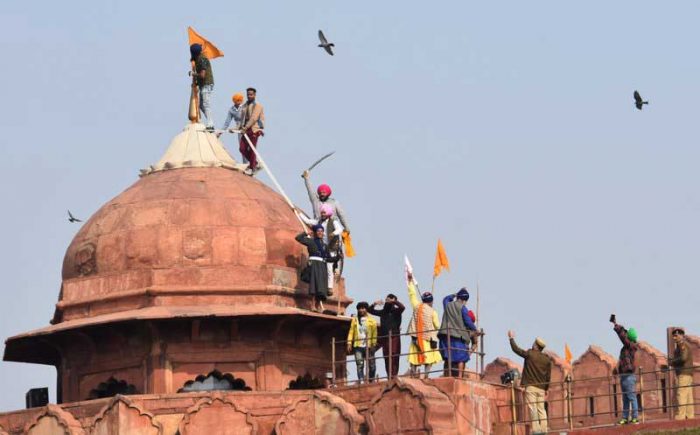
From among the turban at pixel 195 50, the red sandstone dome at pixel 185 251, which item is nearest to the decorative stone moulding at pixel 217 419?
the red sandstone dome at pixel 185 251

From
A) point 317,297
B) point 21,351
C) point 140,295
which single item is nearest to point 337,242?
point 317,297

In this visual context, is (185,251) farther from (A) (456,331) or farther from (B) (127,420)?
(A) (456,331)

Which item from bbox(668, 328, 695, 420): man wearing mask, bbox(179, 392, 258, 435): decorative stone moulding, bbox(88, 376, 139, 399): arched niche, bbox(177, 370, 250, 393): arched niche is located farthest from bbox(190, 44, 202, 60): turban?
bbox(668, 328, 695, 420): man wearing mask

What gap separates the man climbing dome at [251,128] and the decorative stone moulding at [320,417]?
21.4 ft

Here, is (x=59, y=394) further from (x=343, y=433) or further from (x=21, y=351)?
(x=343, y=433)

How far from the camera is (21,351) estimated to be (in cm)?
4131

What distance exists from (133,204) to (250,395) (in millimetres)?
4840

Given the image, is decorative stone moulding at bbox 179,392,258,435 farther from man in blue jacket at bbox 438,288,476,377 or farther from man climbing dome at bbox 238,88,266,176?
man climbing dome at bbox 238,88,266,176

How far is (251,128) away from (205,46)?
2113 millimetres

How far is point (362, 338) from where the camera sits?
3803 cm

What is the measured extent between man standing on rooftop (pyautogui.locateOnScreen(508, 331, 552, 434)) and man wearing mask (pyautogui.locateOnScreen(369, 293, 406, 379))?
193cm

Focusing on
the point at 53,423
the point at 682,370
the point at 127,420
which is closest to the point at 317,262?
the point at 127,420

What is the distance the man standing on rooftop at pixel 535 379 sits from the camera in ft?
120

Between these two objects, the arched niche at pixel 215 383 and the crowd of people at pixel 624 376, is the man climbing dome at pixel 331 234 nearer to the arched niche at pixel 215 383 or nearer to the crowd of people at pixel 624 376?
the arched niche at pixel 215 383
